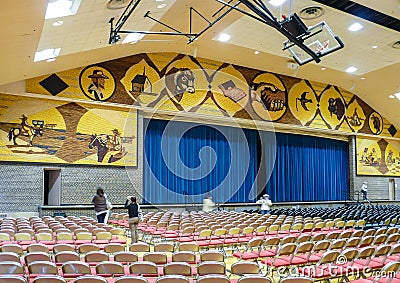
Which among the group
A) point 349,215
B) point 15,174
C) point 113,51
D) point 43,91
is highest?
point 113,51

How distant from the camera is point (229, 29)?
17156mm

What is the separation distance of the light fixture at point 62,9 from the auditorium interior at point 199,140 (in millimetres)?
57

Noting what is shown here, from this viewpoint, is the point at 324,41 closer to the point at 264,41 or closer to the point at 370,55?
the point at 264,41

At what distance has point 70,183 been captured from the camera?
18031 millimetres

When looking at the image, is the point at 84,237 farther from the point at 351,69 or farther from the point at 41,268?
the point at 351,69

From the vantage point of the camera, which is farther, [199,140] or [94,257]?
[199,140]

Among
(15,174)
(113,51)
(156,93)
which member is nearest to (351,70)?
(156,93)

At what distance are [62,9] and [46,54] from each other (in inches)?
171

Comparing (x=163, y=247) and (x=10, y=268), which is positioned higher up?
(x=10, y=268)

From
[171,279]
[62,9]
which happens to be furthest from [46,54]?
[171,279]

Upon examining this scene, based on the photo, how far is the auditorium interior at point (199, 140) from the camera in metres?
7.67

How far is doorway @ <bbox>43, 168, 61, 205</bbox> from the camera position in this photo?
1799cm

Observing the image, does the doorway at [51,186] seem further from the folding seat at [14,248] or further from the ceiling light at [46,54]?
the folding seat at [14,248]

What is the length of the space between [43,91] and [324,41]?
11608 mm
